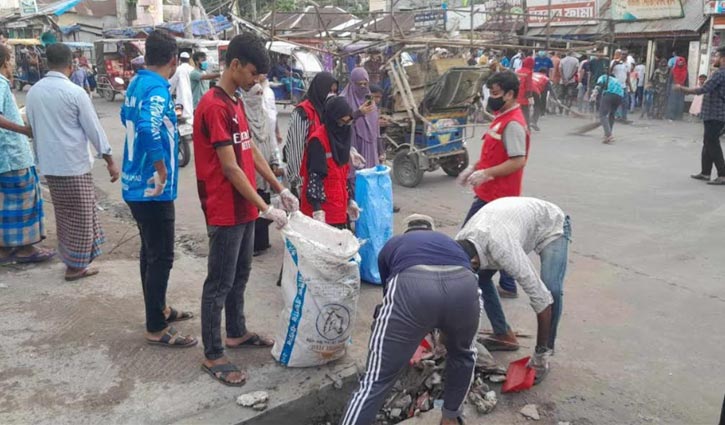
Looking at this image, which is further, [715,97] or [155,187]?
[715,97]

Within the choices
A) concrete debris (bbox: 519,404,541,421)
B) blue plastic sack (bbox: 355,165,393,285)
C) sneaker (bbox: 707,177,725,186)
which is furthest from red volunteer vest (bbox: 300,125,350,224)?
sneaker (bbox: 707,177,725,186)

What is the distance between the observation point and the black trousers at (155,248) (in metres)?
3.65

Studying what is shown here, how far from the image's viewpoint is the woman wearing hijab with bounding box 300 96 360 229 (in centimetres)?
426

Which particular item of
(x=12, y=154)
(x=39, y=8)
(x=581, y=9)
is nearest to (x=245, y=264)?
(x=12, y=154)

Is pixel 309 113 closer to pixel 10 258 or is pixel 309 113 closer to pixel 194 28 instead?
pixel 10 258

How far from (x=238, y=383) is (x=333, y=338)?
0.57 meters

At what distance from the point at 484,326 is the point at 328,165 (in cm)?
157

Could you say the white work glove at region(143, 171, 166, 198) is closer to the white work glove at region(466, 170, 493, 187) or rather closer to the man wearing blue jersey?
the man wearing blue jersey

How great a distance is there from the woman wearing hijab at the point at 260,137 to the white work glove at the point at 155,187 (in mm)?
1984

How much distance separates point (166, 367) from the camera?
142 inches

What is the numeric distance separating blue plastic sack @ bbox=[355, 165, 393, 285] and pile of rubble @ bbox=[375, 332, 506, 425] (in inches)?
52.3

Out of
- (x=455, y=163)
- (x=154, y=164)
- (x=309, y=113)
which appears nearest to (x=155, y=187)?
(x=154, y=164)

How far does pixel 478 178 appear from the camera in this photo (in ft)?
14.1

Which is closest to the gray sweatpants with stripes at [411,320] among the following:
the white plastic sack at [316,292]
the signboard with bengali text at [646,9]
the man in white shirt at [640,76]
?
the white plastic sack at [316,292]
